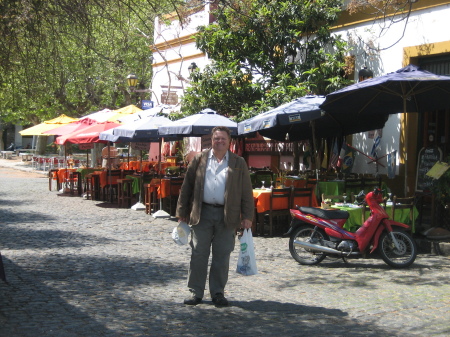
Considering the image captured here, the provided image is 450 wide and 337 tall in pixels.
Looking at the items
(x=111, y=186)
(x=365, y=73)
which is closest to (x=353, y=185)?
(x=365, y=73)

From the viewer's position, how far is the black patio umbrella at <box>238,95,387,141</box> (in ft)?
40.5

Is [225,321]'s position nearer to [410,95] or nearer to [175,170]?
[410,95]

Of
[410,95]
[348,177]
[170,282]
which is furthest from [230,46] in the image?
[170,282]

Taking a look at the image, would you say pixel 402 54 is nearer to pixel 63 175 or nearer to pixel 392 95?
pixel 392 95

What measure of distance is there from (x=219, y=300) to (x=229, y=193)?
3.75ft

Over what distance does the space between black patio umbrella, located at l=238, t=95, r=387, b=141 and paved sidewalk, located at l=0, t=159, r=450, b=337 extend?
93.2 inches

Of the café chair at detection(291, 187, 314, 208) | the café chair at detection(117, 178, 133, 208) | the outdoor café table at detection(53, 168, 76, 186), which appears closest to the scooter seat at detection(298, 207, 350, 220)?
the café chair at detection(291, 187, 314, 208)

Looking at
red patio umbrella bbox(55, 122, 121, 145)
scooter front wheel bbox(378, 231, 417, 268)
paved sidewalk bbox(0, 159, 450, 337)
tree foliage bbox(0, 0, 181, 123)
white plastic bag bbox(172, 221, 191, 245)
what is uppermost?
tree foliage bbox(0, 0, 181, 123)

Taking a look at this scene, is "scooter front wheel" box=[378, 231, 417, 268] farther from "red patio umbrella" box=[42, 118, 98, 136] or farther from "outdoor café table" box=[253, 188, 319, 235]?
"red patio umbrella" box=[42, 118, 98, 136]

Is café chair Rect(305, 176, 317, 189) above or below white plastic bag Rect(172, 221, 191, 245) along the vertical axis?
above

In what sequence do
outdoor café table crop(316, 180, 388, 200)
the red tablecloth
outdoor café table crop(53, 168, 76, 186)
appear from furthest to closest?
outdoor café table crop(53, 168, 76, 186)
outdoor café table crop(316, 180, 388, 200)
the red tablecloth

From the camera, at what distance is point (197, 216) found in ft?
22.2

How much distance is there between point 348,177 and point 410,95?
10.5 feet

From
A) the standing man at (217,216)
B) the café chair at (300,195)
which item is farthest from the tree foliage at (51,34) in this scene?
the café chair at (300,195)
